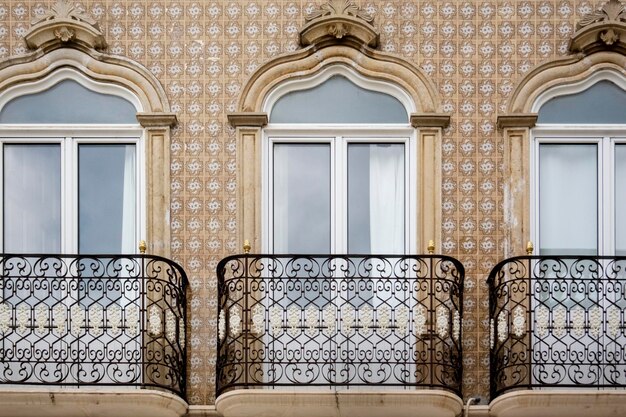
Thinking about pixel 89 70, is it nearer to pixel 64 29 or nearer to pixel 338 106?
pixel 64 29

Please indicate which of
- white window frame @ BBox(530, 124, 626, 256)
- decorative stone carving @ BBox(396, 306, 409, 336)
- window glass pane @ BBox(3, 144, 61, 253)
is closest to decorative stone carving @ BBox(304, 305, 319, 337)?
decorative stone carving @ BBox(396, 306, 409, 336)

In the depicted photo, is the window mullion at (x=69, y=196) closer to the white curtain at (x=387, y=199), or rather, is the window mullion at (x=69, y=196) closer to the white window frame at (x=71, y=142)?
the white window frame at (x=71, y=142)

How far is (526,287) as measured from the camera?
52.2 ft

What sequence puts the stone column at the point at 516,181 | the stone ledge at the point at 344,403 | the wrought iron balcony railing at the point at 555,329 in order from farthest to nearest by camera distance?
the stone column at the point at 516,181 → the wrought iron balcony railing at the point at 555,329 → the stone ledge at the point at 344,403

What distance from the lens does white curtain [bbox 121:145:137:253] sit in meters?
16.4

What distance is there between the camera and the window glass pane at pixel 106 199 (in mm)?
16391

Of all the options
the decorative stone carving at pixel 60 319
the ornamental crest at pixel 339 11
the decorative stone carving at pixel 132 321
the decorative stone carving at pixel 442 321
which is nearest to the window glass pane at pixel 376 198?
the decorative stone carving at pixel 442 321

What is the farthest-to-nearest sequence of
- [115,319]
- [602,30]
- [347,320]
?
[602,30] < [115,319] < [347,320]

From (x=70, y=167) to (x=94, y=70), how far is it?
0.97 meters

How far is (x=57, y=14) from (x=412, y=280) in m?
4.28

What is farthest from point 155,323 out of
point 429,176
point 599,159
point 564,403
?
point 599,159

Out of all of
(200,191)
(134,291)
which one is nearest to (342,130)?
(200,191)

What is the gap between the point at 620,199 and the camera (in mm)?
16422

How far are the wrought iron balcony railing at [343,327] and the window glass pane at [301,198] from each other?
50 cm
